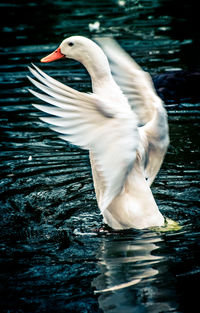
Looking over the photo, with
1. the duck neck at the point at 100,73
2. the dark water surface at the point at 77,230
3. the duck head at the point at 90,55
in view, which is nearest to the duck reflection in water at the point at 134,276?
the dark water surface at the point at 77,230

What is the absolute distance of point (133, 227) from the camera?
16.2 feet

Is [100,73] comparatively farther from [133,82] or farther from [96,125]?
[96,125]

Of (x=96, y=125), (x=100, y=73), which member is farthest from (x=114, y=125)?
(x=100, y=73)

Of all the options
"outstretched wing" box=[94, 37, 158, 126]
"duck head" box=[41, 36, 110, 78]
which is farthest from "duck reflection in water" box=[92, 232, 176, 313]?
"duck head" box=[41, 36, 110, 78]

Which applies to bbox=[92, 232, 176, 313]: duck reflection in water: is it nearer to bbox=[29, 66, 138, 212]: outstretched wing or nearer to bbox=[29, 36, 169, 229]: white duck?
bbox=[29, 36, 169, 229]: white duck

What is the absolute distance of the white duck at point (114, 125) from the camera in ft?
13.1

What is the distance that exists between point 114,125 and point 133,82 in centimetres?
107

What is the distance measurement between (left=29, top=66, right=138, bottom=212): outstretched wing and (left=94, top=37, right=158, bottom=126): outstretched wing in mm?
721

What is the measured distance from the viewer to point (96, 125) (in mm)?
4121

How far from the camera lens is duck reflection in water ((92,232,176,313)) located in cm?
384

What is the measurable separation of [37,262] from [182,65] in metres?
6.71

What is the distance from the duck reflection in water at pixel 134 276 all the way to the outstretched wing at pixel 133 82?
41.1 inches

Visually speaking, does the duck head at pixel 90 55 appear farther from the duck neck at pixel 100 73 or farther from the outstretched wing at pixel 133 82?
the outstretched wing at pixel 133 82

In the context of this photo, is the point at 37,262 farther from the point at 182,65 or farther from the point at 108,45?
the point at 182,65
